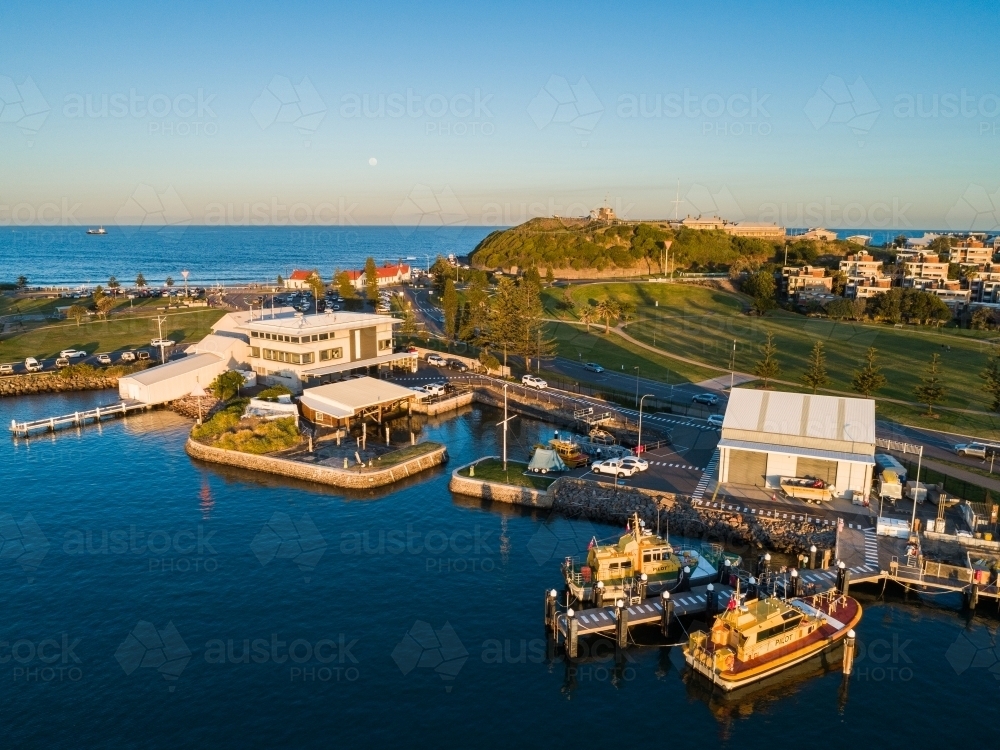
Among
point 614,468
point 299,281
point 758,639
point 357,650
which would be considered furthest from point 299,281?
point 758,639

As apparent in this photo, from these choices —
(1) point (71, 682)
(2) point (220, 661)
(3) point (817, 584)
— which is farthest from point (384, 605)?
(3) point (817, 584)

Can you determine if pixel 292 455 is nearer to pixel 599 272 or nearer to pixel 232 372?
pixel 232 372

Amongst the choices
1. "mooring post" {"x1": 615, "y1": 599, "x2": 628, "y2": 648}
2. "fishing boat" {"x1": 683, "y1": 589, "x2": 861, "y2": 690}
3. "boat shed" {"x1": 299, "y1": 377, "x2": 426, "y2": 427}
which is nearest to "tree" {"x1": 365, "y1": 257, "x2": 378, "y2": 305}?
"boat shed" {"x1": 299, "y1": 377, "x2": 426, "y2": 427}

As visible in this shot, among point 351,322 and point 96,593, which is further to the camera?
point 351,322

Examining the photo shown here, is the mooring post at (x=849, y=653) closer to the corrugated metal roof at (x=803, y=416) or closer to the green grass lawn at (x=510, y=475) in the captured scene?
the corrugated metal roof at (x=803, y=416)

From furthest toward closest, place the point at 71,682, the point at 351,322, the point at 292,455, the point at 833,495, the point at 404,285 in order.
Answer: the point at 404,285 → the point at 351,322 → the point at 292,455 → the point at 833,495 → the point at 71,682

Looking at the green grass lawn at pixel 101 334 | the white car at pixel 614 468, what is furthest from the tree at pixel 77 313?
the white car at pixel 614 468

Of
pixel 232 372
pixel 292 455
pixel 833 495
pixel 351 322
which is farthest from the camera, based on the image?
pixel 351 322
